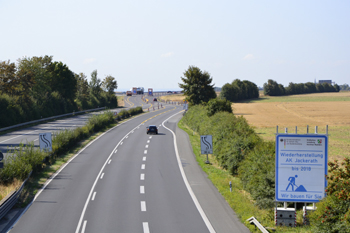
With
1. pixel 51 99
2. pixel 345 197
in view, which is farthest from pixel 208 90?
pixel 345 197

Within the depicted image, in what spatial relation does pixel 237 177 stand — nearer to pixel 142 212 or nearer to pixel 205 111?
pixel 142 212

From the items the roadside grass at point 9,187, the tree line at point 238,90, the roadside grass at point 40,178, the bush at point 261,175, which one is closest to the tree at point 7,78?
the roadside grass at point 40,178

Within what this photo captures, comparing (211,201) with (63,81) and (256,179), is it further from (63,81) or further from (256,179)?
(63,81)

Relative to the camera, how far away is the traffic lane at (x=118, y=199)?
49.7 ft

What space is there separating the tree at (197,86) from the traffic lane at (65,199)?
35.6 meters

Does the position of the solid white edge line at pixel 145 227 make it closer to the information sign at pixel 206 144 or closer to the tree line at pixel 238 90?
the information sign at pixel 206 144

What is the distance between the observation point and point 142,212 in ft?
54.8

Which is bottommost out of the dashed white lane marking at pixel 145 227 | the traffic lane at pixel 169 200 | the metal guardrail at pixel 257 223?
the traffic lane at pixel 169 200

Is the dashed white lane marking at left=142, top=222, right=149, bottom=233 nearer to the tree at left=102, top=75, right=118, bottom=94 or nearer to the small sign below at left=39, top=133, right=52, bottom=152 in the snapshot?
the small sign below at left=39, top=133, right=52, bottom=152

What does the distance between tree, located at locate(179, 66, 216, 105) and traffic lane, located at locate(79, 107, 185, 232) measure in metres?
35.0

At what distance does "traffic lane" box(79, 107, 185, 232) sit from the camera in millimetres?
15134

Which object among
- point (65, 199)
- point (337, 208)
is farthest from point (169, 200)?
point (337, 208)

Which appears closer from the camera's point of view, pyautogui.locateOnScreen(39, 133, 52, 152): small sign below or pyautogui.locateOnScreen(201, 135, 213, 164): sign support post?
pyautogui.locateOnScreen(39, 133, 52, 152): small sign below

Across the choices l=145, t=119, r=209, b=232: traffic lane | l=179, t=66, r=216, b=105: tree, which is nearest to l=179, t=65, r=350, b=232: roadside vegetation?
l=145, t=119, r=209, b=232: traffic lane
